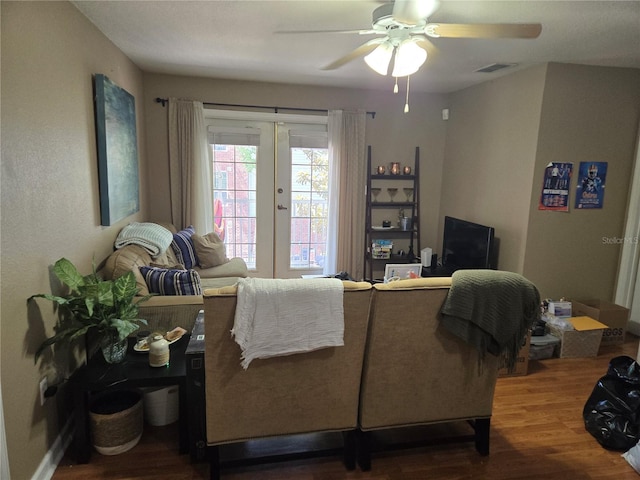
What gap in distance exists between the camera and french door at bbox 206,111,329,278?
449 centimetres

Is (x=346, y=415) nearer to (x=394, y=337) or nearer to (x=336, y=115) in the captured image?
(x=394, y=337)

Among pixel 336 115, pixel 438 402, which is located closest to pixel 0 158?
pixel 438 402

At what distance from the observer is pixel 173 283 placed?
254 centimetres

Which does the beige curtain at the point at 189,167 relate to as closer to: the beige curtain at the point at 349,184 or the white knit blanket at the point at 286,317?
the beige curtain at the point at 349,184

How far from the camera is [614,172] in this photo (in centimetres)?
355

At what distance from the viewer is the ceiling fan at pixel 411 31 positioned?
1.85m

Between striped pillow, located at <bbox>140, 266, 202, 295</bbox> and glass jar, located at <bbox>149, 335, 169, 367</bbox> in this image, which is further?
striped pillow, located at <bbox>140, 266, 202, 295</bbox>

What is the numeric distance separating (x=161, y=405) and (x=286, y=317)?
3.87 ft

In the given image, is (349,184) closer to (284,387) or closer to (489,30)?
(489,30)

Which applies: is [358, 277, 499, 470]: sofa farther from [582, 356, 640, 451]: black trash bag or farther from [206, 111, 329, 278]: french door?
[206, 111, 329, 278]: french door

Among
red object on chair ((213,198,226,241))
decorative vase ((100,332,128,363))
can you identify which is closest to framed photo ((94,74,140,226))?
decorative vase ((100,332,128,363))

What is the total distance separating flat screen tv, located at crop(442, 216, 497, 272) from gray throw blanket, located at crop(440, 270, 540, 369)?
200 cm

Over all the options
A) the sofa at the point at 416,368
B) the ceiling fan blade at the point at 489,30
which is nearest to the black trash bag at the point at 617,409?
the sofa at the point at 416,368

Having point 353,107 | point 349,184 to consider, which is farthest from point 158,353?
point 353,107
